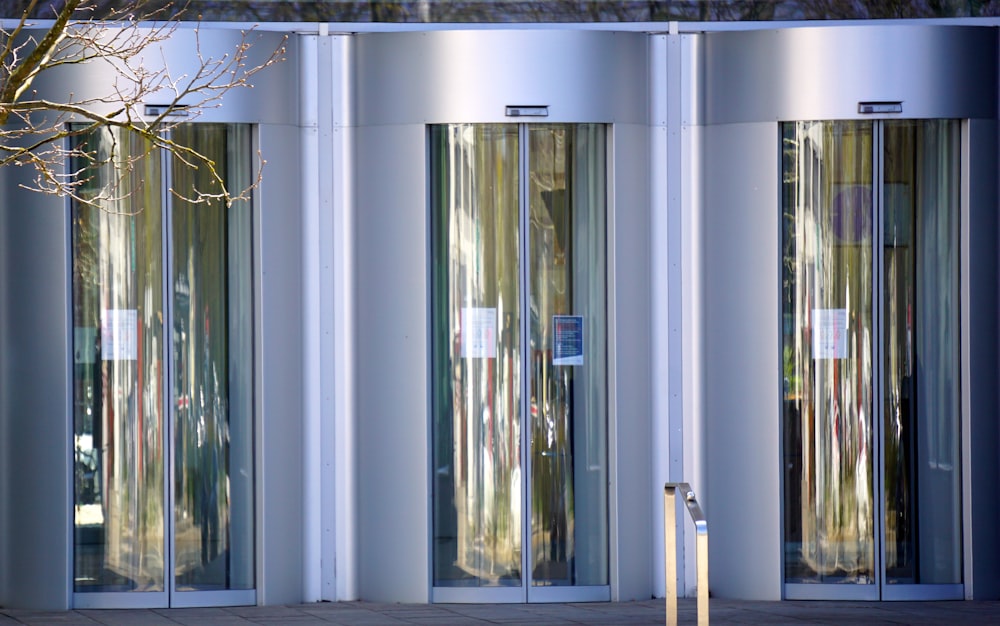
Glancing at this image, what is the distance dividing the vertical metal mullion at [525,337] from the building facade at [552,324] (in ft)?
0.06

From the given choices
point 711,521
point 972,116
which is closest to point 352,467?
point 711,521

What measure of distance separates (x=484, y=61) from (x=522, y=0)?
1323mm

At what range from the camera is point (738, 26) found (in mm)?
9562

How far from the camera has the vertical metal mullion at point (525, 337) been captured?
8.98m

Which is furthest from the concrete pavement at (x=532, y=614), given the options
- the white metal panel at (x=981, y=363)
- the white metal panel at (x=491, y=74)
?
the white metal panel at (x=491, y=74)

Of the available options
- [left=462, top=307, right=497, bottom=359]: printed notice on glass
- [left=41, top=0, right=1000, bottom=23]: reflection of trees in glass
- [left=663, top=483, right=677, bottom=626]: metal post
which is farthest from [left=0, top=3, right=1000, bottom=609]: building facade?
[left=663, top=483, right=677, bottom=626]: metal post

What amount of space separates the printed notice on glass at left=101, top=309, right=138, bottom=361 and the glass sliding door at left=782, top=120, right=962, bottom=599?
424 centimetres

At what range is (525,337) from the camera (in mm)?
9023

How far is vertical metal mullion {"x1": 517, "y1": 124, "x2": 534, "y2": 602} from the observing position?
8977 mm

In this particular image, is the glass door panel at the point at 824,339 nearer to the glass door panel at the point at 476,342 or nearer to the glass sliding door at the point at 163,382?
the glass door panel at the point at 476,342

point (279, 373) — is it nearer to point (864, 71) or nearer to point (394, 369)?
point (394, 369)

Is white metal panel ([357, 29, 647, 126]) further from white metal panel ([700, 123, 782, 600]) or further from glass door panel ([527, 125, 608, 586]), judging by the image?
white metal panel ([700, 123, 782, 600])

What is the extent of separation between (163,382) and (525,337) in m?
2.35

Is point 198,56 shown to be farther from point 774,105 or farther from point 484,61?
point 774,105
